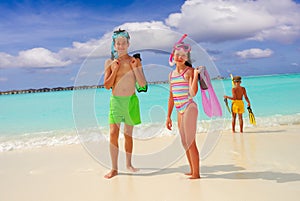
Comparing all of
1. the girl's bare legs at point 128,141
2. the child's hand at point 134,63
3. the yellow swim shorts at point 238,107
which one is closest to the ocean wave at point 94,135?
the yellow swim shorts at point 238,107

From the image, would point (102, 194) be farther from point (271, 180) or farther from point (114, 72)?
point (271, 180)

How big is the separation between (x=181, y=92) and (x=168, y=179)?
1127 mm

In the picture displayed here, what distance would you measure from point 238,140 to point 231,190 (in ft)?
10.8

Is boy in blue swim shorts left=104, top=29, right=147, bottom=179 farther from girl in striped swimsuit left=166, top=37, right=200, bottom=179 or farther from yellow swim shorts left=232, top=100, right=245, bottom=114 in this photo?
yellow swim shorts left=232, top=100, right=245, bottom=114

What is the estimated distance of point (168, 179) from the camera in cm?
395

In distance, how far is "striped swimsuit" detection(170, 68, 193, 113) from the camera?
12.5 feet

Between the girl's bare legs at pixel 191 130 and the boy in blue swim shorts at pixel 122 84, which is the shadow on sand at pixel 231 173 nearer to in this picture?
the girl's bare legs at pixel 191 130

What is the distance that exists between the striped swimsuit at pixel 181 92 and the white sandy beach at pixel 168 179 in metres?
0.94

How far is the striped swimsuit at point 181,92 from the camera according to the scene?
3.82 m

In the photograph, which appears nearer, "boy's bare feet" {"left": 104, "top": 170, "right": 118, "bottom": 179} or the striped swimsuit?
the striped swimsuit

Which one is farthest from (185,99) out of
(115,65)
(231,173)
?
(231,173)

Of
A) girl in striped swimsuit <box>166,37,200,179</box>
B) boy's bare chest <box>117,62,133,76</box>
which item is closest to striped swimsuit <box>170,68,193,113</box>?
girl in striped swimsuit <box>166,37,200,179</box>

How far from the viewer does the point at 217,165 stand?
4586 mm

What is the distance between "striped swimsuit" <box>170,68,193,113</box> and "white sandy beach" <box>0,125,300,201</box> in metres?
0.94
